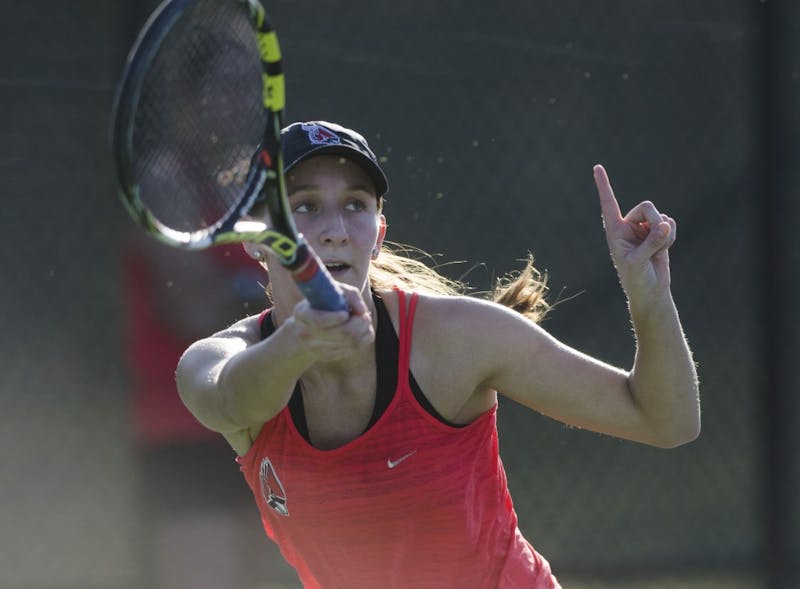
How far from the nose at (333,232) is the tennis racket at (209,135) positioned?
4.5 inches

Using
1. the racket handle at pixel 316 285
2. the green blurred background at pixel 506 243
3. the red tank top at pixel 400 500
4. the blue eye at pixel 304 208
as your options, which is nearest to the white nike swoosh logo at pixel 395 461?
the red tank top at pixel 400 500

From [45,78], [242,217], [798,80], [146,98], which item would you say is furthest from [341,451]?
[798,80]

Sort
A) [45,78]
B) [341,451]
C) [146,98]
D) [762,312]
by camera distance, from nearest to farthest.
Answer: [146,98] → [341,451] → [45,78] → [762,312]

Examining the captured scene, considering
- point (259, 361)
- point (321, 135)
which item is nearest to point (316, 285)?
point (259, 361)

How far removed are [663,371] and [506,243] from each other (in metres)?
2.01

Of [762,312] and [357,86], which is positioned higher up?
[357,86]

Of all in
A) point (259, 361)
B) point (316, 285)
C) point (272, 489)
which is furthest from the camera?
point (272, 489)

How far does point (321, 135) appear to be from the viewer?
2.17m

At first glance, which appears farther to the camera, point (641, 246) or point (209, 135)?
point (209, 135)

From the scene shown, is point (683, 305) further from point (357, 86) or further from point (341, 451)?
point (341, 451)

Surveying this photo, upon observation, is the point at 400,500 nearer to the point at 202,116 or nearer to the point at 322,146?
the point at 322,146

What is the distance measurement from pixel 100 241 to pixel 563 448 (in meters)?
1.60

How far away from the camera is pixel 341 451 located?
2.18 meters

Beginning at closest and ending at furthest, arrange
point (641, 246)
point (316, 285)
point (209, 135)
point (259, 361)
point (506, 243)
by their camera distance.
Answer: point (316, 285)
point (259, 361)
point (641, 246)
point (209, 135)
point (506, 243)
